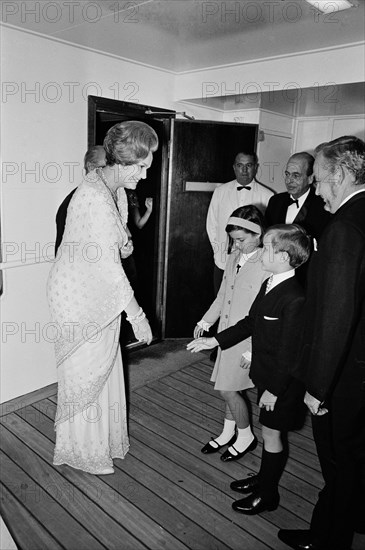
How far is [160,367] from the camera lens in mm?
3984

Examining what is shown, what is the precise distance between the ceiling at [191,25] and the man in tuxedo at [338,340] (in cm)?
128

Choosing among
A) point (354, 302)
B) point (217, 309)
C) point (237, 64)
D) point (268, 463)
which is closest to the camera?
point (354, 302)

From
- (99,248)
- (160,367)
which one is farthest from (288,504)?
(160,367)

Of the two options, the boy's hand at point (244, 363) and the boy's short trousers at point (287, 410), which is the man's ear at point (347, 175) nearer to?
the boy's short trousers at point (287, 410)

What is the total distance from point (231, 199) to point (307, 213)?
36.8 inches

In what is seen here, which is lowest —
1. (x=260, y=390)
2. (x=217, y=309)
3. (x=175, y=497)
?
(x=175, y=497)

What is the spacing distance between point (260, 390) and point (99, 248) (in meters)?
0.99

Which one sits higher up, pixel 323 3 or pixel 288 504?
pixel 323 3

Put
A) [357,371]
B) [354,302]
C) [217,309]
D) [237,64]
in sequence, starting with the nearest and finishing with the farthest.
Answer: [354,302], [357,371], [217,309], [237,64]

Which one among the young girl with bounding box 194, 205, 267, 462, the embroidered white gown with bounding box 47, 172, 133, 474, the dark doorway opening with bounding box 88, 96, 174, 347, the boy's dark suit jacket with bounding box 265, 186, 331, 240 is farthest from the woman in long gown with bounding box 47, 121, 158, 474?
the boy's dark suit jacket with bounding box 265, 186, 331, 240

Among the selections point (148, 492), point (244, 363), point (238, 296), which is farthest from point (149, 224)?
point (148, 492)

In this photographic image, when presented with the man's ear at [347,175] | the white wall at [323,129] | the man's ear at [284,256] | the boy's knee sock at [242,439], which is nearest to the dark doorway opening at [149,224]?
the boy's knee sock at [242,439]

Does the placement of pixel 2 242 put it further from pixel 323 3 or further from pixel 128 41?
pixel 323 3

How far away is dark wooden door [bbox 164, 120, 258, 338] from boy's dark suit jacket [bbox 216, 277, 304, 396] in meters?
2.31
